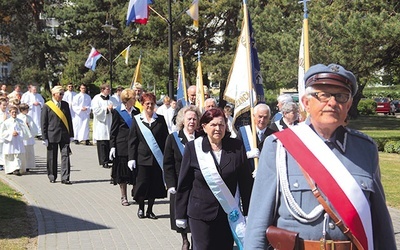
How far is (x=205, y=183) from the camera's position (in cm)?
636

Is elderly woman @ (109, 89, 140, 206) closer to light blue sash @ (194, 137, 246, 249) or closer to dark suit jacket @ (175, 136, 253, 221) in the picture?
dark suit jacket @ (175, 136, 253, 221)

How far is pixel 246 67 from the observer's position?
8992 millimetres

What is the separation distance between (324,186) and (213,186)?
2794 mm

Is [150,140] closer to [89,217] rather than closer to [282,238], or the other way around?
[89,217]

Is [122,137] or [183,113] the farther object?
[122,137]

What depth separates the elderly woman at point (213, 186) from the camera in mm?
6250

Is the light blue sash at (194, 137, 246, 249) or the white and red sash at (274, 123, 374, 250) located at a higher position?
the white and red sash at (274, 123, 374, 250)

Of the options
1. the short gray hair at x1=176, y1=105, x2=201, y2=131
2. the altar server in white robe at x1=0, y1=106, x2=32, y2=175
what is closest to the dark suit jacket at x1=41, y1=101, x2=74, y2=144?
the altar server in white robe at x1=0, y1=106, x2=32, y2=175

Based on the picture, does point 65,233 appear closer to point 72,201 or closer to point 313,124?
point 72,201

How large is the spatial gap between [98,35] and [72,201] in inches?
1641

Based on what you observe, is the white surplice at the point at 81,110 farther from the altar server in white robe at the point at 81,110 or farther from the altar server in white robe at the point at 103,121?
the altar server in white robe at the point at 103,121

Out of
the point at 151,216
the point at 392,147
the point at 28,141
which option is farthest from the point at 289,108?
the point at 392,147

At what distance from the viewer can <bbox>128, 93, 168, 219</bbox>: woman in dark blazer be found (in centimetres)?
1042

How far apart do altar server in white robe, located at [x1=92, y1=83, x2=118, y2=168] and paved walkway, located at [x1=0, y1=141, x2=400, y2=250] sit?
5.17 feet
